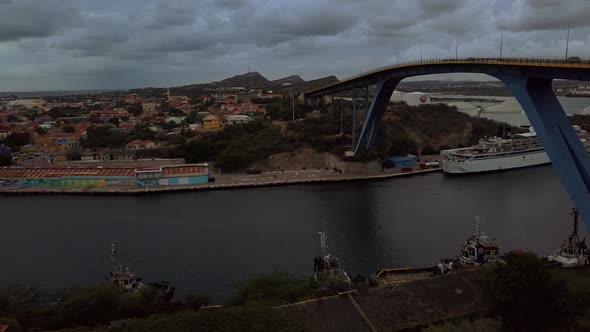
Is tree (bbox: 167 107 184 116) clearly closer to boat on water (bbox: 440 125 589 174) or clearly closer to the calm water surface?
the calm water surface

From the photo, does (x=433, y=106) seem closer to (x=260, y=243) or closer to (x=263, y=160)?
(x=263, y=160)

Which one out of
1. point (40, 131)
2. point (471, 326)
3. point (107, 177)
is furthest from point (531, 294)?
point (40, 131)

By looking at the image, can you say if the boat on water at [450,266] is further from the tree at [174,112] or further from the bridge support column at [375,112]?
the tree at [174,112]

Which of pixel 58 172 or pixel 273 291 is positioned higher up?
pixel 58 172

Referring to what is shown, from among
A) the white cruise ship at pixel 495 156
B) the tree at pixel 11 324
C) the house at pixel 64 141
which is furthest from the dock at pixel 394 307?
the house at pixel 64 141

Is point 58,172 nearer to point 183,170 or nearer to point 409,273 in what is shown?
point 183,170

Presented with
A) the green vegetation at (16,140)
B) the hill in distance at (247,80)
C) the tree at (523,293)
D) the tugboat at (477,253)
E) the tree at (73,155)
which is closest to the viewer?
the tree at (523,293)
